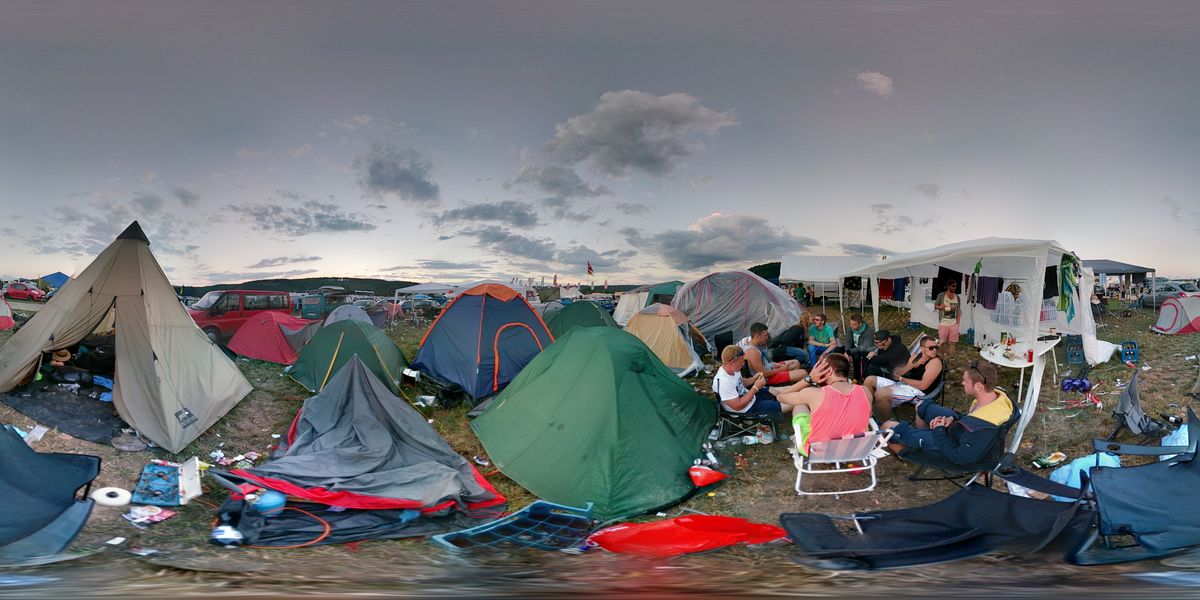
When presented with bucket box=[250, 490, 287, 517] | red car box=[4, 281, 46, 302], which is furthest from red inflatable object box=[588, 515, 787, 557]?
red car box=[4, 281, 46, 302]

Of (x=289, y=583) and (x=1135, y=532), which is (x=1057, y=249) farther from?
(x=289, y=583)

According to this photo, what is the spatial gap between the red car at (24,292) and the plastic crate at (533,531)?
23531mm

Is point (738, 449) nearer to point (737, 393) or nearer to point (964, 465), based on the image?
point (737, 393)

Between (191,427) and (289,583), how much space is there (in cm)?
340

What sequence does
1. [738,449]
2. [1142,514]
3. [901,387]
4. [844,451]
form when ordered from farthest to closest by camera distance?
1. [901,387]
2. [738,449]
3. [844,451]
4. [1142,514]

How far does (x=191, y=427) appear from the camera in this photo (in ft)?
17.4

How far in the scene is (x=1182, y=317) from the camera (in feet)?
38.9

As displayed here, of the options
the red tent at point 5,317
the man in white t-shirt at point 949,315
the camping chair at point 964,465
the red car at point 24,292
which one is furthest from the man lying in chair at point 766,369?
the red car at point 24,292

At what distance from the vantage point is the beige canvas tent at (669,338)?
30.0 ft

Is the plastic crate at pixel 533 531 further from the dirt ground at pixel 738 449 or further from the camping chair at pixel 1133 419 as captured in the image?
the camping chair at pixel 1133 419

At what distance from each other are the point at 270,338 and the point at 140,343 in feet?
13.2

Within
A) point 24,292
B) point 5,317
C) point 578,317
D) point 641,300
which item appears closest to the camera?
point 578,317

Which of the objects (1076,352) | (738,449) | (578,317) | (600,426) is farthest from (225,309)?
(1076,352)

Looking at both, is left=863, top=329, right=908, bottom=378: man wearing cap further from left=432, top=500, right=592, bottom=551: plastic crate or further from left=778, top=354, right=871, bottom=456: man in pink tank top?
left=432, top=500, right=592, bottom=551: plastic crate
